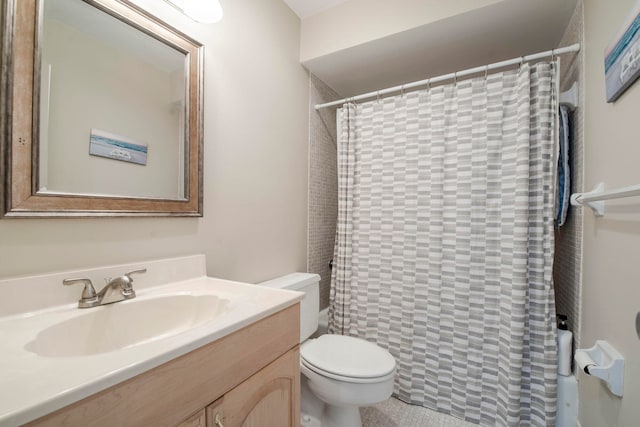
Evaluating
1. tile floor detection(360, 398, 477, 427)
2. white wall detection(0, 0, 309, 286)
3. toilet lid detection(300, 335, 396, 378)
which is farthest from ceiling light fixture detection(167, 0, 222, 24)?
tile floor detection(360, 398, 477, 427)

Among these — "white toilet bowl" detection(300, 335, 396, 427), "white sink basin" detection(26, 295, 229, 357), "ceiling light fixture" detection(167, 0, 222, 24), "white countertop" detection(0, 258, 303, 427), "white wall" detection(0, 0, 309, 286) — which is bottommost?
"white toilet bowl" detection(300, 335, 396, 427)

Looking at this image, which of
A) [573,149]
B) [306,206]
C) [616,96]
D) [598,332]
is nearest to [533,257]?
[598,332]

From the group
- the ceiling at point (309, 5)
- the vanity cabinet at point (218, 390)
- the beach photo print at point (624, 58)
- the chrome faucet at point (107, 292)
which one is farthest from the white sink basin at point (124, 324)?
the ceiling at point (309, 5)

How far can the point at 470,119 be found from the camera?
144 centimetres

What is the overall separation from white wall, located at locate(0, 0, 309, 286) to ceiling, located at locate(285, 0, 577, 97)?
0.33 meters

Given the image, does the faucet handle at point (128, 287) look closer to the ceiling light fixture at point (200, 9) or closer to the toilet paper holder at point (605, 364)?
the ceiling light fixture at point (200, 9)

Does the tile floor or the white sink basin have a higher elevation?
the white sink basin

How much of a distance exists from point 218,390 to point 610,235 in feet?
4.42

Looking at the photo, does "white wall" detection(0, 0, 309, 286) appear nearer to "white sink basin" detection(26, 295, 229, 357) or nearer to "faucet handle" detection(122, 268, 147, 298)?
"faucet handle" detection(122, 268, 147, 298)

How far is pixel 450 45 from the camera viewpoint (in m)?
1.61

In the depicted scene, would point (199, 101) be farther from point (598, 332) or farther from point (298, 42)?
point (598, 332)

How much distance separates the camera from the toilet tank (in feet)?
4.77

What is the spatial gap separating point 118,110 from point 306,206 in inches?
45.8

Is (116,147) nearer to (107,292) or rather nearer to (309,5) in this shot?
(107,292)
